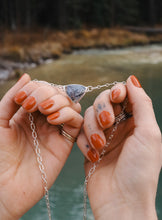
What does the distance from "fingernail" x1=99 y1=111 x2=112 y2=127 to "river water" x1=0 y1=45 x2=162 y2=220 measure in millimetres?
1715

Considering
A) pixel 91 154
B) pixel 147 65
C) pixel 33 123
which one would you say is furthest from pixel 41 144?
pixel 147 65

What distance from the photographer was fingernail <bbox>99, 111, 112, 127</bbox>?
1.09 metres

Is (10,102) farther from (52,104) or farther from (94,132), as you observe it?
(94,132)

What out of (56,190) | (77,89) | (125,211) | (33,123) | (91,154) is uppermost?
(77,89)

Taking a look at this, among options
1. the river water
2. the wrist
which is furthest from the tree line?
the wrist

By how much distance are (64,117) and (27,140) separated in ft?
1.02

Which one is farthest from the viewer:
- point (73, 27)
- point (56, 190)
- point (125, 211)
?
point (73, 27)

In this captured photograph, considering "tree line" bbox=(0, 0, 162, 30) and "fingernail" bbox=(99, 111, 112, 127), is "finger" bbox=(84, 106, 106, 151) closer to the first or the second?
"fingernail" bbox=(99, 111, 112, 127)

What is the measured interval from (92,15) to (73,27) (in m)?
3.19

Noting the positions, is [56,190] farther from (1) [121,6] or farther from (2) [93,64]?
(1) [121,6]

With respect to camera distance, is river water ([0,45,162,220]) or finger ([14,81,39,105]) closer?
finger ([14,81,39,105])

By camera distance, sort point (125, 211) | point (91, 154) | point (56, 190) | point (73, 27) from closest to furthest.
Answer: point (125, 211)
point (91, 154)
point (56, 190)
point (73, 27)

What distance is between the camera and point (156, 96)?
476 cm

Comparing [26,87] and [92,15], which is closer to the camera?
[26,87]
